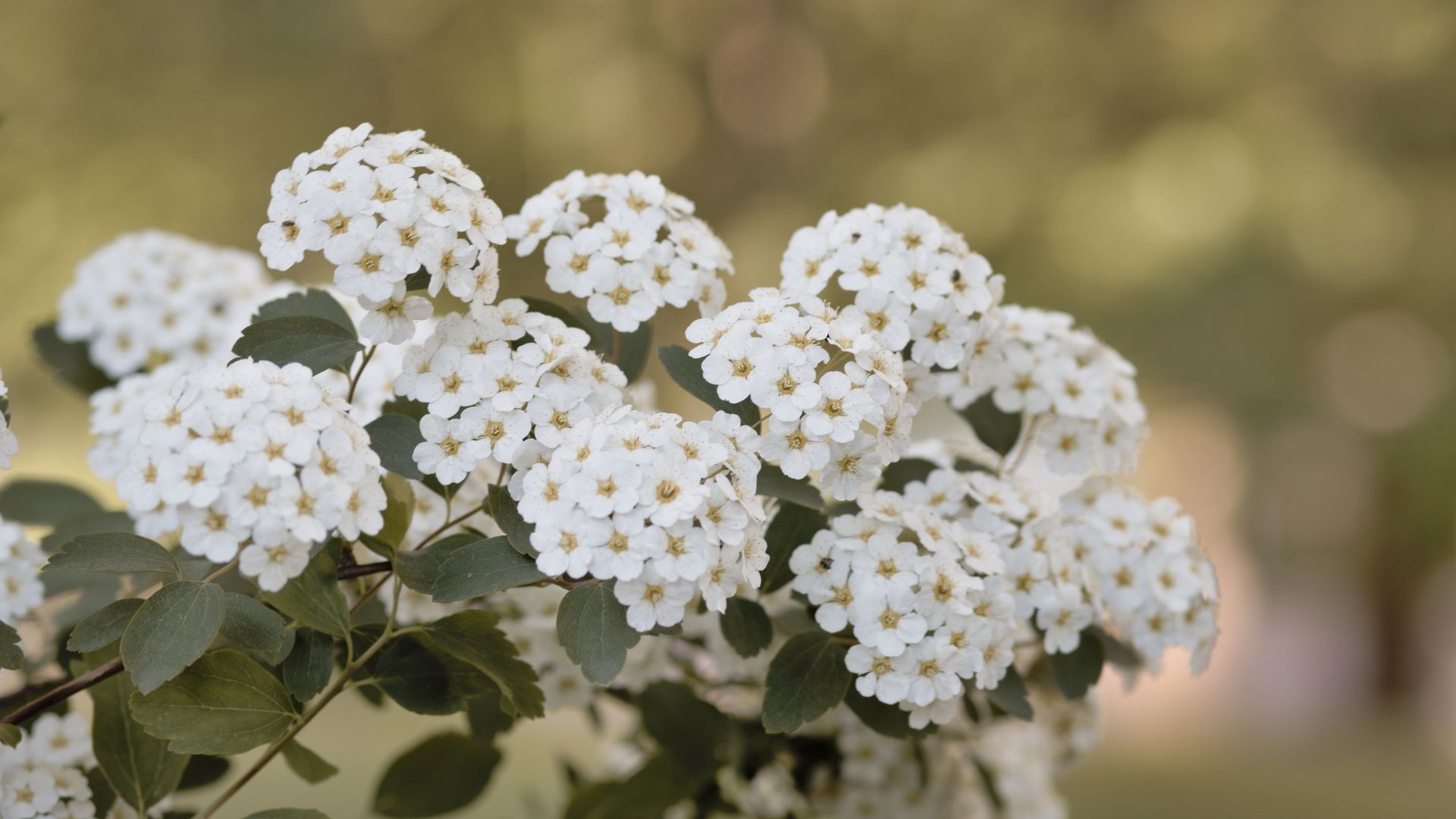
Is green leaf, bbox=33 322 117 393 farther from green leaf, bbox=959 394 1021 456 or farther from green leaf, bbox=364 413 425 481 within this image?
green leaf, bbox=959 394 1021 456

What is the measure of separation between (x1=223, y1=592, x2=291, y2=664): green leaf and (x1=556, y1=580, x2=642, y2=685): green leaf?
23 cm

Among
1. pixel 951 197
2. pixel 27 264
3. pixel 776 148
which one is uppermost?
pixel 776 148

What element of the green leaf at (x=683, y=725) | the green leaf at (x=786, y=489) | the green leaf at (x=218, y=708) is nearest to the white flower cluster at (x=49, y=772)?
the green leaf at (x=218, y=708)

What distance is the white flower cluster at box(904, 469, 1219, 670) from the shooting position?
120cm

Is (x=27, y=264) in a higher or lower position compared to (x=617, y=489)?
higher

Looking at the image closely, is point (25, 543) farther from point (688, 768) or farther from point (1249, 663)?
point (1249, 663)

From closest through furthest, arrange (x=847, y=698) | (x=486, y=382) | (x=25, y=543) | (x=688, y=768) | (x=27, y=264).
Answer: (x=486, y=382) < (x=847, y=698) < (x=25, y=543) < (x=688, y=768) < (x=27, y=264)

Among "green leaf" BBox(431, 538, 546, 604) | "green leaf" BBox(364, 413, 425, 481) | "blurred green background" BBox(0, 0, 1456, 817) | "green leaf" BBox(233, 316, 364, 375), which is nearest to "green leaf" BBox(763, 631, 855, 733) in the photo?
"green leaf" BBox(431, 538, 546, 604)

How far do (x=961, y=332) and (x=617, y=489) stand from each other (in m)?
0.42

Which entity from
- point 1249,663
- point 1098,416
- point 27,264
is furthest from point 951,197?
point 1098,416

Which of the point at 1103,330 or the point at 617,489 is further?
the point at 1103,330

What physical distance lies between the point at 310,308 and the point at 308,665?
36 centimetres

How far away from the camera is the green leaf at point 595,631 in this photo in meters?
0.94

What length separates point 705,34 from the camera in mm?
7258
